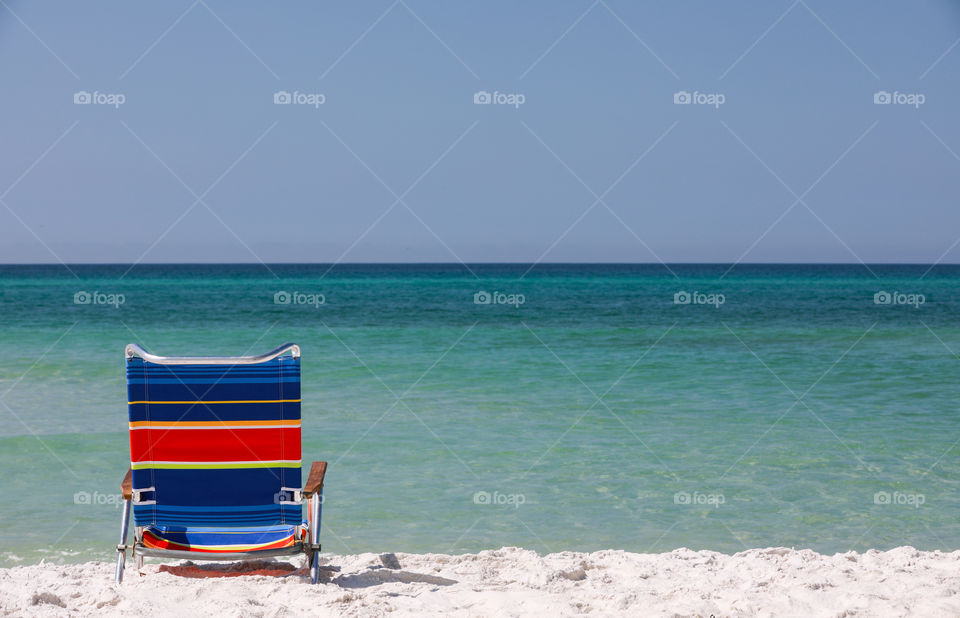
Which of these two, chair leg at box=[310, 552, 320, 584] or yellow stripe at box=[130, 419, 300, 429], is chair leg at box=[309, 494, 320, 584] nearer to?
chair leg at box=[310, 552, 320, 584]

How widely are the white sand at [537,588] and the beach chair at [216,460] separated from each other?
0.52ft

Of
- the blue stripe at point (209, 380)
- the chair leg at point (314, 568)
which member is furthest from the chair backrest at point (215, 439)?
the chair leg at point (314, 568)

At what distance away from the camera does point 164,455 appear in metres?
3.22

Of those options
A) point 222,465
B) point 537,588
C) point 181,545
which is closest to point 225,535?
point 181,545

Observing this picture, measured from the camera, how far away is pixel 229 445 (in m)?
3.24

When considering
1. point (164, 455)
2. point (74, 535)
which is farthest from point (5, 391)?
point (164, 455)

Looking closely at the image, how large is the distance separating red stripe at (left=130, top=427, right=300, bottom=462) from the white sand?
1.61 ft

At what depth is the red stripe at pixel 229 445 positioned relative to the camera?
10.5ft

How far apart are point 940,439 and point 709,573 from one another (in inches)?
168

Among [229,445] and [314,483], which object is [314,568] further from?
[229,445]

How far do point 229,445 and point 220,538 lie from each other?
0.38 meters

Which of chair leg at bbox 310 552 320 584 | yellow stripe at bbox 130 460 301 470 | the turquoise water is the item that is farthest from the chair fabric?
the turquoise water

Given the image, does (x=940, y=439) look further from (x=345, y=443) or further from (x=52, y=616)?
(x=52, y=616)

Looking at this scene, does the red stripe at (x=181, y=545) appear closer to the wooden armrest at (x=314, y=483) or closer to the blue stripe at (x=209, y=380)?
the wooden armrest at (x=314, y=483)
